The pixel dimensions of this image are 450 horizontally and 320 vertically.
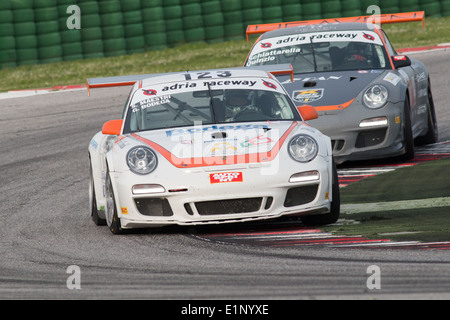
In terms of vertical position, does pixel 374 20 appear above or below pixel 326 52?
above

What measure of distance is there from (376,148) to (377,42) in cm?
158

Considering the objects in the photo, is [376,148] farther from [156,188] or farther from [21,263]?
[21,263]

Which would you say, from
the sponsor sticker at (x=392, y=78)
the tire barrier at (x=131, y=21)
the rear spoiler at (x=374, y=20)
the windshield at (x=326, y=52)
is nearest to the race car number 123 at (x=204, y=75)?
the sponsor sticker at (x=392, y=78)

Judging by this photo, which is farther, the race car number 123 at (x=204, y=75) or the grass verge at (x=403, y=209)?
the race car number 123 at (x=204, y=75)

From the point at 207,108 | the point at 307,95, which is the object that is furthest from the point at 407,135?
the point at 207,108

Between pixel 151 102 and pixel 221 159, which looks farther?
pixel 151 102

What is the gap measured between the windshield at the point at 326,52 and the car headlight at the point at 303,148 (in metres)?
3.60

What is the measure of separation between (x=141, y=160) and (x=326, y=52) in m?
4.33

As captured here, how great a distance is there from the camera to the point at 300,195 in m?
7.58

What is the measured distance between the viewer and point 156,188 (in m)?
7.53

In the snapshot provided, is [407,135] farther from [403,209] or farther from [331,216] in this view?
[331,216]

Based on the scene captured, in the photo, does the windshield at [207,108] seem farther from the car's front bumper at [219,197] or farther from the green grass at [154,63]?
the green grass at [154,63]

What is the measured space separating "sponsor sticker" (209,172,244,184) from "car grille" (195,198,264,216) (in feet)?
0.50

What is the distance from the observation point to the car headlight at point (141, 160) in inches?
299
